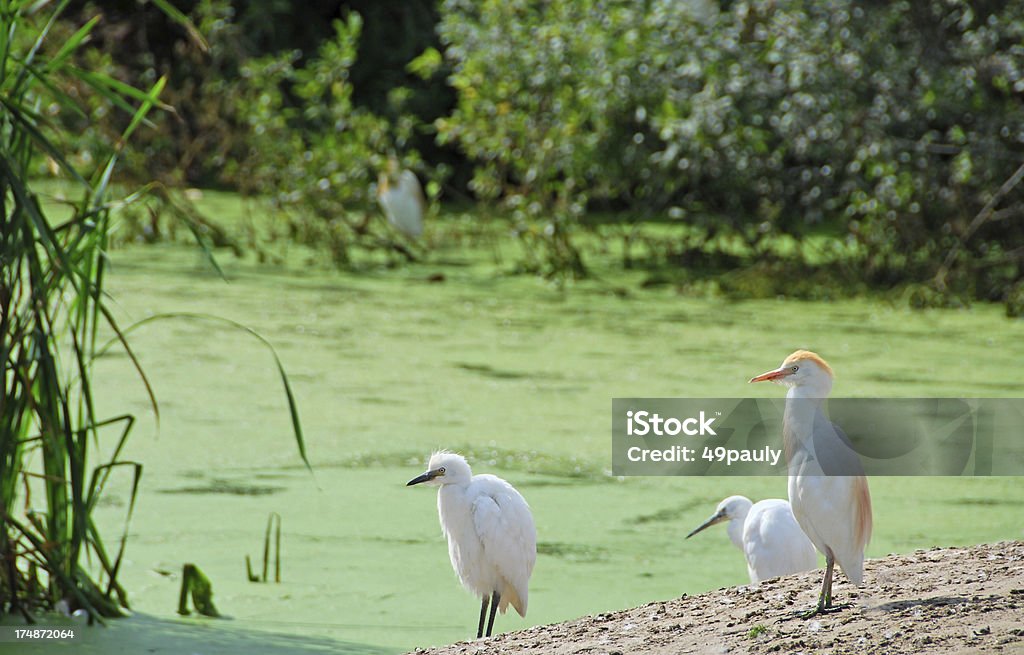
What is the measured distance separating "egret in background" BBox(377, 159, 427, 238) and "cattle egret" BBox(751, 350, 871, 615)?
17.6ft

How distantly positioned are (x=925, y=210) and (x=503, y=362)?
2409 mm

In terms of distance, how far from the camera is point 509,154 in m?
7.07

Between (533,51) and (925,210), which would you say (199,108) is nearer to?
(533,51)

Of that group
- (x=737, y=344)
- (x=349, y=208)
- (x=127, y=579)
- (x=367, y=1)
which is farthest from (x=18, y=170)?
(x=367, y=1)

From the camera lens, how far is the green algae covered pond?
2.72 metres

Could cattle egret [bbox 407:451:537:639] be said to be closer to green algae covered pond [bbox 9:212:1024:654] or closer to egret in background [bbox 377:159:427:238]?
green algae covered pond [bbox 9:212:1024:654]

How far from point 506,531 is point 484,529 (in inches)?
1.4

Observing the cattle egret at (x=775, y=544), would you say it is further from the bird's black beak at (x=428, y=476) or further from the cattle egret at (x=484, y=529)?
the bird's black beak at (x=428, y=476)

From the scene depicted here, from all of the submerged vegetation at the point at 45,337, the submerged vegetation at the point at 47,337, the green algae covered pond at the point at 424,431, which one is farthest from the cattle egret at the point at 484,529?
the submerged vegetation at the point at 45,337

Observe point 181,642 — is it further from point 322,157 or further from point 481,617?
point 322,157

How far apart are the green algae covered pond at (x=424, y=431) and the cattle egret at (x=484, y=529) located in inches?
6.2

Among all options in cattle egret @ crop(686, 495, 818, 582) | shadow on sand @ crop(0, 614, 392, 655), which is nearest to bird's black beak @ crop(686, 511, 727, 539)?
cattle egret @ crop(686, 495, 818, 582)

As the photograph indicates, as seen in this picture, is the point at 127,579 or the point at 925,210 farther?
the point at 925,210

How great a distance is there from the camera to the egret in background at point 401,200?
23.5 feet
